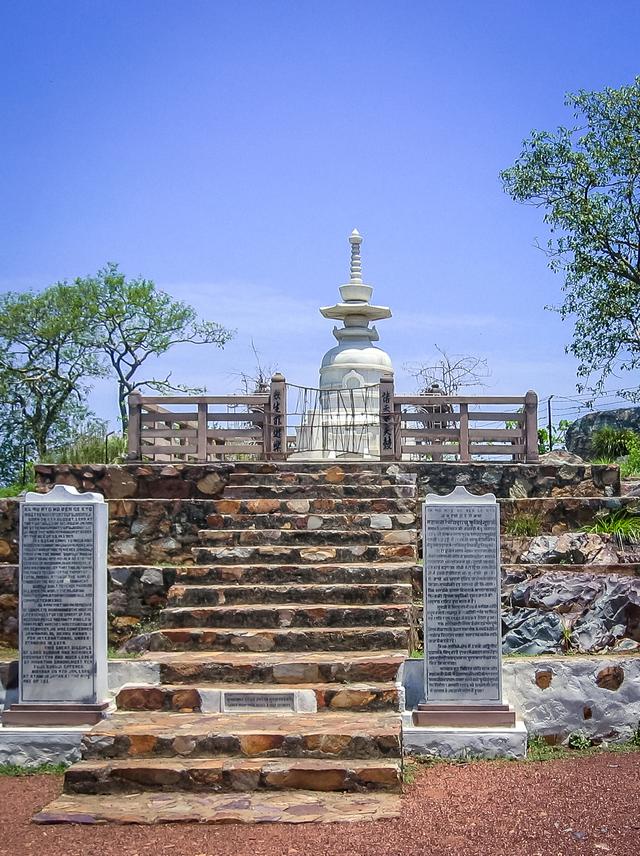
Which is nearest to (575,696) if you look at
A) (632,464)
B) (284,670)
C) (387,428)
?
(284,670)

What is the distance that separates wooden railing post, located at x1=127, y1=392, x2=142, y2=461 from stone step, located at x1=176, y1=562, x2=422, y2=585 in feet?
15.0

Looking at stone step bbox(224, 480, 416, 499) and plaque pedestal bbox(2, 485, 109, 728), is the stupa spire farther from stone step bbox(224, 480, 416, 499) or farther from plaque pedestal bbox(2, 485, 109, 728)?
plaque pedestal bbox(2, 485, 109, 728)

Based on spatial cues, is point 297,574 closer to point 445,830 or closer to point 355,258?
point 445,830

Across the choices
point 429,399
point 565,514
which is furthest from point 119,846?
point 429,399

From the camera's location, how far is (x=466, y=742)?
7.54 m

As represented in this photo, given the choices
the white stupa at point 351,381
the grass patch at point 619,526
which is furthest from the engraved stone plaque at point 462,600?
the white stupa at point 351,381

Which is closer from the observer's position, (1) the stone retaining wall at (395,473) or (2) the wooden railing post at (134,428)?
(1) the stone retaining wall at (395,473)


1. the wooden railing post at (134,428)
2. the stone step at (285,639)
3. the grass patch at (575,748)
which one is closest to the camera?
the grass patch at (575,748)

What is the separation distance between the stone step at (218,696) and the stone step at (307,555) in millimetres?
2503

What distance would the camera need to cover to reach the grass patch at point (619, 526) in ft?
39.2

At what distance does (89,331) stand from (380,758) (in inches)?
1005

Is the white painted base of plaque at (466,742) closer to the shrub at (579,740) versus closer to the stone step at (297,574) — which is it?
the shrub at (579,740)

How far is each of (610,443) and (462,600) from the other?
1592 cm

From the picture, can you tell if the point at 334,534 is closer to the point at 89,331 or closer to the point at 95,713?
the point at 95,713
